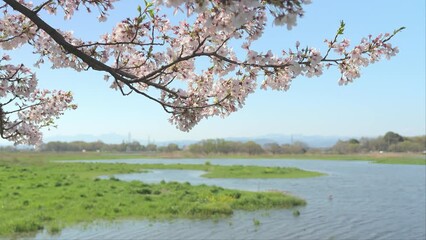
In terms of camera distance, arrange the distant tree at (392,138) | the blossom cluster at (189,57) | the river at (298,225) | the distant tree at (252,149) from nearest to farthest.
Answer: the blossom cluster at (189,57)
the river at (298,225)
the distant tree at (252,149)
the distant tree at (392,138)

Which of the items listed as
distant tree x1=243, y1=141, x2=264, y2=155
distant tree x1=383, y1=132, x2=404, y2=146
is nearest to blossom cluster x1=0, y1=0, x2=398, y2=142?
distant tree x1=243, y1=141, x2=264, y2=155

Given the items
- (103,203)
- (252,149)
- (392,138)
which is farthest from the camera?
(392,138)

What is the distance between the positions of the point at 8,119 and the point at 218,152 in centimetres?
15596

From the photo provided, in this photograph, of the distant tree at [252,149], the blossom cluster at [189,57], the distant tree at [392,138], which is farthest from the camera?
the distant tree at [392,138]

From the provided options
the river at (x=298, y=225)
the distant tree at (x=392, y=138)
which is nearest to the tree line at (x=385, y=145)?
the distant tree at (x=392, y=138)

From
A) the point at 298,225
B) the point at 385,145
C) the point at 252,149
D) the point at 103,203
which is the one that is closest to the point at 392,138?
the point at 385,145

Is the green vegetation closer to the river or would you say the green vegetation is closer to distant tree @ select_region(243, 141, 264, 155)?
the river

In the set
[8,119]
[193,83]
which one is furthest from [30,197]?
[193,83]

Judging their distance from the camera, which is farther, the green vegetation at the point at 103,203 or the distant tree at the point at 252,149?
the distant tree at the point at 252,149

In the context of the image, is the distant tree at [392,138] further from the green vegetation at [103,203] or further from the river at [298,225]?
the green vegetation at [103,203]

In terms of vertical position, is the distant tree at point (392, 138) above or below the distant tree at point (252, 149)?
above

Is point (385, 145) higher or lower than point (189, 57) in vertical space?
higher

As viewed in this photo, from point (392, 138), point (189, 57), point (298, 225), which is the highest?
point (392, 138)

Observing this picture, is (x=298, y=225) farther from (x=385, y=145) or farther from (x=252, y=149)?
(x=385, y=145)
